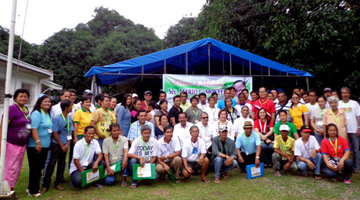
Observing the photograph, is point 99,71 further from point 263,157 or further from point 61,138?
point 263,157

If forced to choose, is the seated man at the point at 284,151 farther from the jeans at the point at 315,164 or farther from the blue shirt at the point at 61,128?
the blue shirt at the point at 61,128

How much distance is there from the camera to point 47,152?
379 centimetres

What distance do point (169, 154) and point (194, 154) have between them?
1.54ft

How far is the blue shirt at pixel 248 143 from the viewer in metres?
4.80

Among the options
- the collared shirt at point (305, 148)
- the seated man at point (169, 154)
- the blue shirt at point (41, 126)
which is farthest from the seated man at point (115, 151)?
the collared shirt at point (305, 148)

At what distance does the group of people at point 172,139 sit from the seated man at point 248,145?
0.06 feet

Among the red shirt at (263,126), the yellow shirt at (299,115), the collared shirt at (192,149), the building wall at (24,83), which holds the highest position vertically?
the building wall at (24,83)

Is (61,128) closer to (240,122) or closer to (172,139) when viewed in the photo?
(172,139)

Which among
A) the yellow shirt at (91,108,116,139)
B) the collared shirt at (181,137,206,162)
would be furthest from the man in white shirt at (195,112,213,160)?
the yellow shirt at (91,108,116,139)

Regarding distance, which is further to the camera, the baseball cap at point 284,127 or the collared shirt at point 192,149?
the baseball cap at point 284,127

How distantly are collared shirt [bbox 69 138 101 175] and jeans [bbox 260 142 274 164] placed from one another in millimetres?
3298

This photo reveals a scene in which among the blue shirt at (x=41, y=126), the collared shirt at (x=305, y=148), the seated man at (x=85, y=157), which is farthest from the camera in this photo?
the collared shirt at (x=305, y=148)

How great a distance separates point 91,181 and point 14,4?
2791 mm

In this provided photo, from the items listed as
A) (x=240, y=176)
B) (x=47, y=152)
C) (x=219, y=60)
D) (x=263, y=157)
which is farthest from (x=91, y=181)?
(x=219, y=60)
